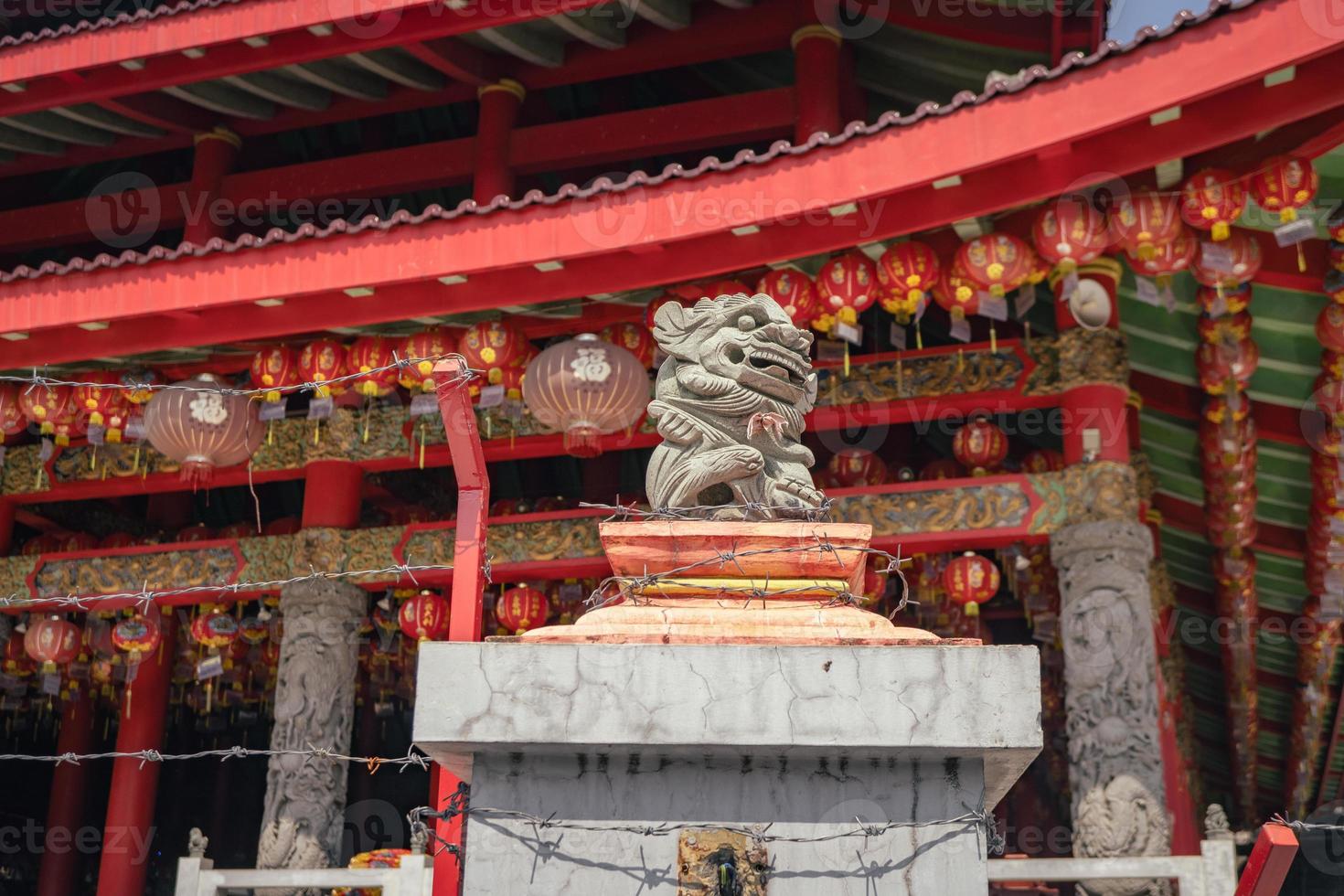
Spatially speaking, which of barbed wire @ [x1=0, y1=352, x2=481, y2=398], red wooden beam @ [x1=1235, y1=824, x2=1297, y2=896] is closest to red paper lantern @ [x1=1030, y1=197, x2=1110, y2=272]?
barbed wire @ [x1=0, y1=352, x2=481, y2=398]

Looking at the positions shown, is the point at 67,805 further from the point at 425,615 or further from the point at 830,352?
the point at 830,352

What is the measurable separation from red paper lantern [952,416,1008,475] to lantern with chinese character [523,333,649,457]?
6.25 feet

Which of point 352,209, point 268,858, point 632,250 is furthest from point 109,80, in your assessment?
point 268,858

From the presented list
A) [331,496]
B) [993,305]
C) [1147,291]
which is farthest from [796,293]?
[331,496]

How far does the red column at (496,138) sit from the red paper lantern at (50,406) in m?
2.63

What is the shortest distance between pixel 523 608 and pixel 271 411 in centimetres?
196

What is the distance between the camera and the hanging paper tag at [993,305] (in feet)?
20.7

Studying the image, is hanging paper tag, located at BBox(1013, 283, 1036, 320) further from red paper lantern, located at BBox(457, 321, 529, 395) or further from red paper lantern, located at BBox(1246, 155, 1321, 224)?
red paper lantern, located at BBox(457, 321, 529, 395)

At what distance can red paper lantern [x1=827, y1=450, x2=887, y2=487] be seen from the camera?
7860mm

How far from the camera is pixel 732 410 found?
3271 mm

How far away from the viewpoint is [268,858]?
23.0 feet

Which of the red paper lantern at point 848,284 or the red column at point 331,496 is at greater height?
the red paper lantern at point 848,284

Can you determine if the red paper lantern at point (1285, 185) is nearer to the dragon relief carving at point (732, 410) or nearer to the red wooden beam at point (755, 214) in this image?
the red wooden beam at point (755, 214)

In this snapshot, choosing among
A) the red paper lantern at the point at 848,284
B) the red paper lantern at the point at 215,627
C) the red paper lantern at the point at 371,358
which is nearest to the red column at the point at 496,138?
the red paper lantern at the point at 371,358
